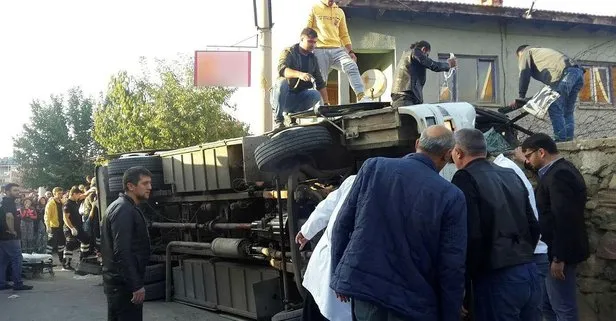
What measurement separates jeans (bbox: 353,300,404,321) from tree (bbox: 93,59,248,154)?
2288 centimetres

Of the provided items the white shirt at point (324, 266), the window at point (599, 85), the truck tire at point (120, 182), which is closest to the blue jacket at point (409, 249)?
the white shirt at point (324, 266)

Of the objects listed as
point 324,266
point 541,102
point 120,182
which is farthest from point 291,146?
point 120,182

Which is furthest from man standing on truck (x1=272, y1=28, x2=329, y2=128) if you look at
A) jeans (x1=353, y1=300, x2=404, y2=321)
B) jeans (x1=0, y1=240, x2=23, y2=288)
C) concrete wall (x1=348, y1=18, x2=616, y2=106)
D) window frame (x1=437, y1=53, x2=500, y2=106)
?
window frame (x1=437, y1=53, x2=500, y2=106)

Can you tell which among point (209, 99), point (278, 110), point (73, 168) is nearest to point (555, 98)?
point (278, 110)

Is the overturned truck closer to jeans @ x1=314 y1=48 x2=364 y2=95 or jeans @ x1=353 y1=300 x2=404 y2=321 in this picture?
jeans @ x1=314 y1=48 x2=364 y2=95

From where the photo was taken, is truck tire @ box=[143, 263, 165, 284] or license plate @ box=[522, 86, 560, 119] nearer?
license plate @ box=[522, 86, 560, 119]

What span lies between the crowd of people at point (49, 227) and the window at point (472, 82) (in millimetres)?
8450

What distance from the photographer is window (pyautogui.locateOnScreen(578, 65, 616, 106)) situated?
15.6 metres

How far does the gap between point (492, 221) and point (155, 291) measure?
6793 millimetres

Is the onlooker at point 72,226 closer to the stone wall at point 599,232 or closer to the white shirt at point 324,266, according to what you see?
the white shirt at point 324,266

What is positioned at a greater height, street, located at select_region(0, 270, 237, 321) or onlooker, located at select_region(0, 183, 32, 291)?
onlooker, located at select_region(0, 183, 32, 291)

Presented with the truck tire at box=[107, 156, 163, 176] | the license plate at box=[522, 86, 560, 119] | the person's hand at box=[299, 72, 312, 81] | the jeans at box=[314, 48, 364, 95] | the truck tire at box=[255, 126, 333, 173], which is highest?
the jeans at box=[314, 48, 364, 95]

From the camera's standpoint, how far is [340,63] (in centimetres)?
855

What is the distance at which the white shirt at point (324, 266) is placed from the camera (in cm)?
431
